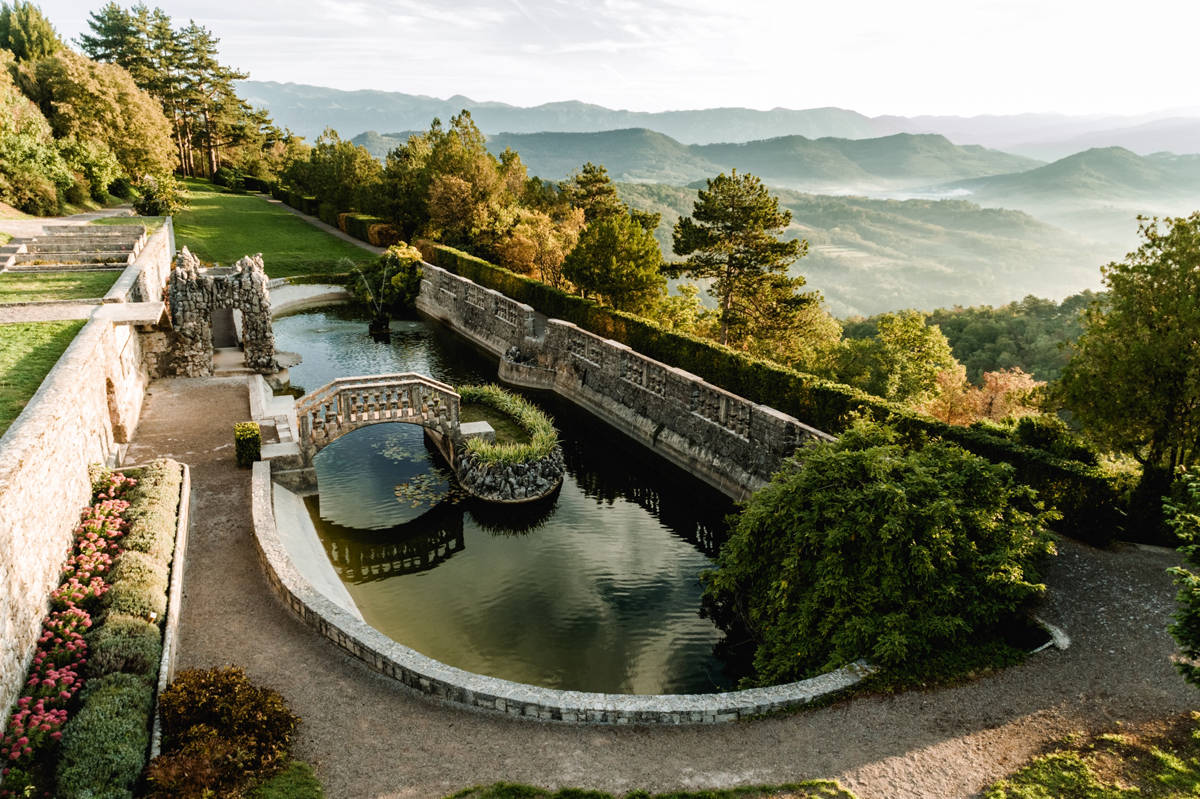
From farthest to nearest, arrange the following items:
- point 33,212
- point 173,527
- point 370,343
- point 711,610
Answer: point 33,212 < point 370,343 < point 711,610 < point 173,527

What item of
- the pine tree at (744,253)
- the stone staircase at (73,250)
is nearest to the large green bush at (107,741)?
the stone staircase at (73,250)

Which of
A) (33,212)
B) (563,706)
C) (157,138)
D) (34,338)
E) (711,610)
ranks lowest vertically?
(711,610)

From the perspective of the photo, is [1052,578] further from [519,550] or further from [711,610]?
[519,550]

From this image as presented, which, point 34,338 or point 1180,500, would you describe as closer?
point 1180,500

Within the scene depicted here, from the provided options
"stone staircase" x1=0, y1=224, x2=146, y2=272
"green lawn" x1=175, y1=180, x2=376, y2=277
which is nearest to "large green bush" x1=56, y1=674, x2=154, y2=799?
"stone staircase" x1=0, y1=224, x2=146, y2=272

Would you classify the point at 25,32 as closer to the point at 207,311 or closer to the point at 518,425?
the point at 207,311

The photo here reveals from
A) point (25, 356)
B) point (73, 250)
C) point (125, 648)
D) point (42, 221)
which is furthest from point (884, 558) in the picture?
point (42, 221)

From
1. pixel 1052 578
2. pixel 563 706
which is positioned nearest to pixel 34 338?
pixel 563 706

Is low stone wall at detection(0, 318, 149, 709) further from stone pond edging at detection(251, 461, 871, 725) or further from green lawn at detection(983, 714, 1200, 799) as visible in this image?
green lawn at detection(983, 714, 1200, 799)
